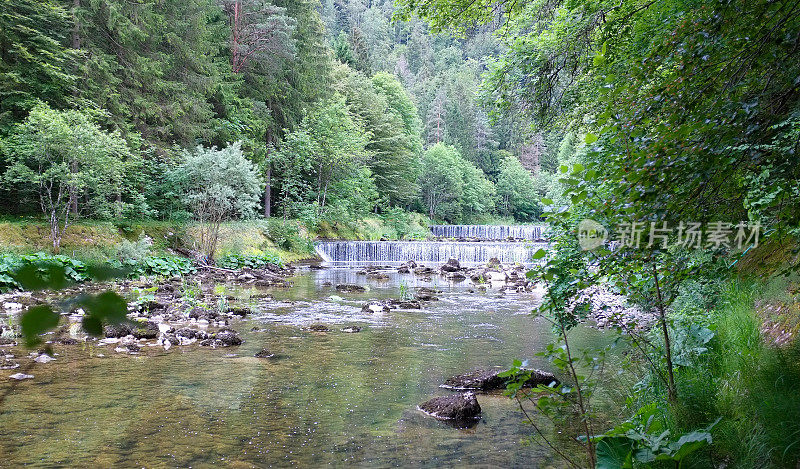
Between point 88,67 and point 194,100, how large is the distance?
5.28 metres

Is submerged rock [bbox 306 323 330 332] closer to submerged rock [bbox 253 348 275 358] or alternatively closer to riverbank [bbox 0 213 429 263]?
submerged rock [bbox 253 348 275 358]

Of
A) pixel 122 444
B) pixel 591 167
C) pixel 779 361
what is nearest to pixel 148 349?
pixel 122 444

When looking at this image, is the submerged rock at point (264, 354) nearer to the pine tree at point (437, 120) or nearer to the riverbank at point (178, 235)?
the riverbank at point (178, 235)

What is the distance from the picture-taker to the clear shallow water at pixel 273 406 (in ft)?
15.0

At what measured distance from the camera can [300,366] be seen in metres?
7.44

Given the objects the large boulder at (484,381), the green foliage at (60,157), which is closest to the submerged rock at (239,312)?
the large boulder at (484,381)

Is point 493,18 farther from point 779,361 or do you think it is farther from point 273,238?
point 273,238

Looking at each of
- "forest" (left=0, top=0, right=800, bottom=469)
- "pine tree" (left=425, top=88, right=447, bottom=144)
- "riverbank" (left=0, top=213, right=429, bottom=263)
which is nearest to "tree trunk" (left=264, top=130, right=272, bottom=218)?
"riverbank" (left=0, top=213, right=429, bottom=263)

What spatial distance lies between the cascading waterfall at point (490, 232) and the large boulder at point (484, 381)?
3193cm

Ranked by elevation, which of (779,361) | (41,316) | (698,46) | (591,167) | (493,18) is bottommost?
(779,361)

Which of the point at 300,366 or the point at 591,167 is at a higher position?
the point at 591,167

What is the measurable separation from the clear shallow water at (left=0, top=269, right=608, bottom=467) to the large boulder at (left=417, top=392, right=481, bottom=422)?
0.15 meters

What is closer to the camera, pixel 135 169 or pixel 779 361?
pixel 779 361

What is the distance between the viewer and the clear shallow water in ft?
15.0
